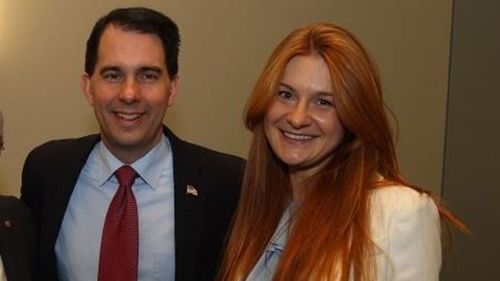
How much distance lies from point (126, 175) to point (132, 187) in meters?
0.04

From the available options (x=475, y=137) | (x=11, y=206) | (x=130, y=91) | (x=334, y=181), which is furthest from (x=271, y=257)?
(x=475, y=137)

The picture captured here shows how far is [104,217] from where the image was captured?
203 centimetres

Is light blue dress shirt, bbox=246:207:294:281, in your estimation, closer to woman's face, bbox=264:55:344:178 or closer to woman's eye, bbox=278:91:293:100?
woman's face, bbox=264:55:344:178

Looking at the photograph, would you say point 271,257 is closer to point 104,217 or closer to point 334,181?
point 334,181

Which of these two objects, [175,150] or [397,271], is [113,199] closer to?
[175,150]

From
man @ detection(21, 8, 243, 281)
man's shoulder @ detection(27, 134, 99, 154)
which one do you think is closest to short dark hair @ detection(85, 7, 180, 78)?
man @ detection(21, 8, 243, 281)

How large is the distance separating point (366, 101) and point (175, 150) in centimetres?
75

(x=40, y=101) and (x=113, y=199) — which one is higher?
(x=40, y=101)

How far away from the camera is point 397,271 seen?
153cm

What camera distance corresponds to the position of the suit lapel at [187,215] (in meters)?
2.02

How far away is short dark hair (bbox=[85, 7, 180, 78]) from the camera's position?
2041 mm

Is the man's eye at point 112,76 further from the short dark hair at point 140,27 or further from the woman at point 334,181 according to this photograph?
the woman at point 334,181

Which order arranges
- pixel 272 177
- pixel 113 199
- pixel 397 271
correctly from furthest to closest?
1. pixel 113 199
2. pixel 272 177
3. pixel 397 271

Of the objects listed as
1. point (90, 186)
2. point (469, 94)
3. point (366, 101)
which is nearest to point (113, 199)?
point (90, 186)
